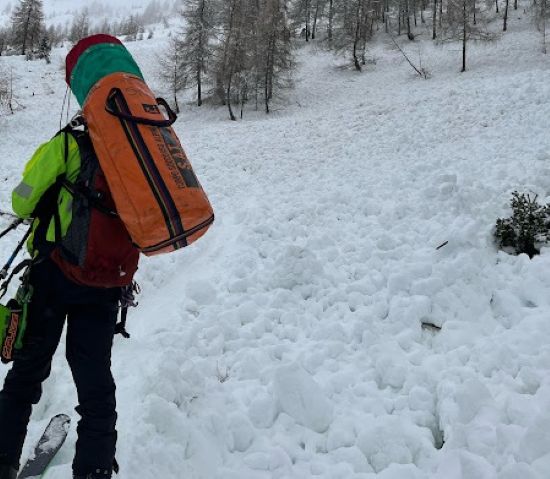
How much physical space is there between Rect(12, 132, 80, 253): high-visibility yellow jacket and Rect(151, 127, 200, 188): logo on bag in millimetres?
518

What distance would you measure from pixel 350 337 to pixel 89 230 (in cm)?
379

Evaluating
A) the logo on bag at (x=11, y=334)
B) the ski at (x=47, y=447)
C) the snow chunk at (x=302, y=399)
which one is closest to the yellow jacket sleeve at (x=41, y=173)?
the logo on bag at (x=11, y=334)

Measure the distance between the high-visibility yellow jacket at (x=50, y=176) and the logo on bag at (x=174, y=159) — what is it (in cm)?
52

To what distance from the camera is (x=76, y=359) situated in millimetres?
2633

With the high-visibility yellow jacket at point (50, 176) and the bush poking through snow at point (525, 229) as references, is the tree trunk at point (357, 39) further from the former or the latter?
the high-visibility yellow jacket at point (50, 176)

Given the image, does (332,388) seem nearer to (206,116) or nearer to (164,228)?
(164,228)

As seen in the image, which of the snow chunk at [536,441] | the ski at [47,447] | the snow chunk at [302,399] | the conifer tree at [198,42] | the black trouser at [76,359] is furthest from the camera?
the conifer tree at [198,42]

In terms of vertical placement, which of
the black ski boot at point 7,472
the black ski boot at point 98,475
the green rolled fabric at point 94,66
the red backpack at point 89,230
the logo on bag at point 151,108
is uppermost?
the green rolled fabric at point 94,66

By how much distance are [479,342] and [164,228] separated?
12.9 ft

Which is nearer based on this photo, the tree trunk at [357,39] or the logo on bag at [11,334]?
the logo on bag at [11,334]

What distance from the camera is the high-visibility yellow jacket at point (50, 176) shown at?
2.46 metres

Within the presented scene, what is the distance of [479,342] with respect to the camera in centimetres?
468

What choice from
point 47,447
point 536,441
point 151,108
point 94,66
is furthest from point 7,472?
point 536,441

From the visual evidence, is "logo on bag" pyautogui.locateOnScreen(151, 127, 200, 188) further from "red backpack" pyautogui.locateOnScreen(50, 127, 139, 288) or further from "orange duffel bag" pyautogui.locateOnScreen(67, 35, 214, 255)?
"red backpack" pyautogui.locateOnScreen(50, 127, 139, 288)
